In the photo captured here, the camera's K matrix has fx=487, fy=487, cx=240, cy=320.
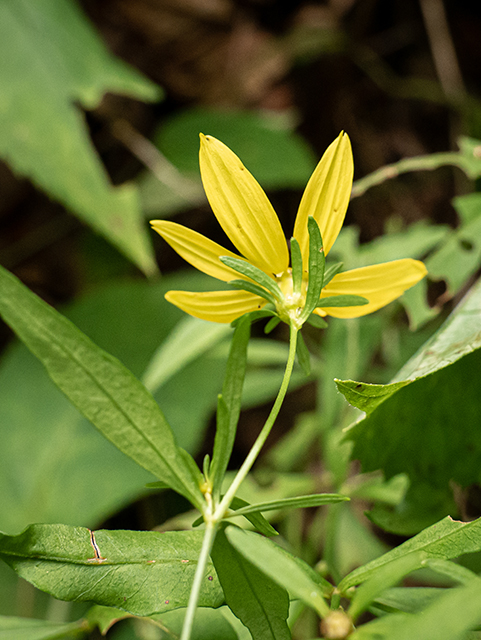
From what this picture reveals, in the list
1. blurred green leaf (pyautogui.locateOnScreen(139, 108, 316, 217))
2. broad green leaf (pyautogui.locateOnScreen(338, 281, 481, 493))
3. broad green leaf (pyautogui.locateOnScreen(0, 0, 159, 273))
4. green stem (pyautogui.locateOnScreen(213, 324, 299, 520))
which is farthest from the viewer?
blurred green leaf (pyautogui.locateOnScreen(139, 108, 316, 217))

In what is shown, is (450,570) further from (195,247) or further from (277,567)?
(195,247)

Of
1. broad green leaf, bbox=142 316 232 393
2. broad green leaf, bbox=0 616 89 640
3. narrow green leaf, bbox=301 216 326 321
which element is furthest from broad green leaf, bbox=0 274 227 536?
narrow green leaf, bbox=301 216 326 321

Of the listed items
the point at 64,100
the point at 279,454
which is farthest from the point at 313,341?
the point at 64,100

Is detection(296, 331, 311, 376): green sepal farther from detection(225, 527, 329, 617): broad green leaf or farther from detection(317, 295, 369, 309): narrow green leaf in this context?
detection(225, 527, 329, 617): broad green leaf

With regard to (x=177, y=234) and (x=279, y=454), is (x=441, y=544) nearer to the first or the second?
(x=177, y=234)

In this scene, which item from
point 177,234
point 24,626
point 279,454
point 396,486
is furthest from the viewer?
point 279,454

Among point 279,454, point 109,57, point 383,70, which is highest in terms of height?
point 383,70

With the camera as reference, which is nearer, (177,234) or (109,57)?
(177,234)

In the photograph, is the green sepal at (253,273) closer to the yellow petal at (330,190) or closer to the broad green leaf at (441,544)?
the yellow petal at (330,190)
